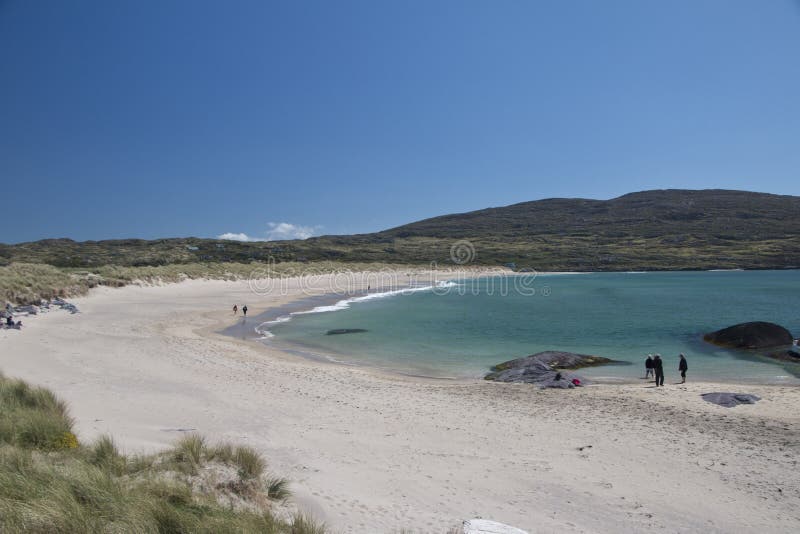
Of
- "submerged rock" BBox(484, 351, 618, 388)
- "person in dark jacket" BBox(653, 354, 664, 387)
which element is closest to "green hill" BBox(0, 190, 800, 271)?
"submerged rock" BBox(484, 351, 618, 388)

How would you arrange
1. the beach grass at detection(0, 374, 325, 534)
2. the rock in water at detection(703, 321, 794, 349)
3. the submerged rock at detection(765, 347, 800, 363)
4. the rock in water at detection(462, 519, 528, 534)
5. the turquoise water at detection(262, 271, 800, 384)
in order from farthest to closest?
the rock in water at detection(703, 321, 794, 349), the submerged rock at detection(765, 347, 800, 363), the turquoise water at detection(262, 271, 800, 384), the rock in water at detection(462, 519, 528, 534), the beach grass at detection(0, 374, 325, 534)

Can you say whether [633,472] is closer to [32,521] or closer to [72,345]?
[32,521]

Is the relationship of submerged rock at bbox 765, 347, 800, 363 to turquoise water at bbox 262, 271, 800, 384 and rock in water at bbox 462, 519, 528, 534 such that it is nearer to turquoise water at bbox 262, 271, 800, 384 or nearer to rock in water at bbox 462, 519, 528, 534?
turquoise water at bbox 262, 271, 800, 384

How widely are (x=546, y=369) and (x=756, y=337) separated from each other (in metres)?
12.5

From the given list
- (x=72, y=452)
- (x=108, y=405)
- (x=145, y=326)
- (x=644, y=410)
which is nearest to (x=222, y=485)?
(x=72, y=452)

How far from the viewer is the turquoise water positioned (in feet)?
57.7

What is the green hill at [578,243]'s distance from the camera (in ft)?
285

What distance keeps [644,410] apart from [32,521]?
12.1m

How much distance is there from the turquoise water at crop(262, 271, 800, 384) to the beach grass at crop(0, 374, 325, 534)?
11604mm

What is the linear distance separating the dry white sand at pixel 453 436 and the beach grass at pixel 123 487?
2.75 ft

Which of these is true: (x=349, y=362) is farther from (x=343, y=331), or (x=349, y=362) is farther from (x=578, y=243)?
(x=578, y=243)

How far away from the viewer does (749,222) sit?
143250mm

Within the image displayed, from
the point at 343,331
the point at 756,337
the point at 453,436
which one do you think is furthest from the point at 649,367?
the point at 343,331

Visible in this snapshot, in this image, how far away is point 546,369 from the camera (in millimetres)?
15430
